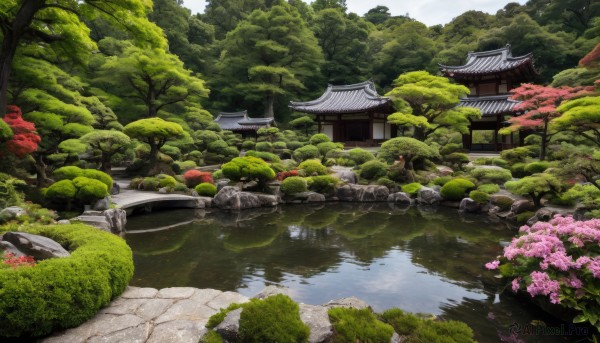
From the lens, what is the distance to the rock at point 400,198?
16703 mm

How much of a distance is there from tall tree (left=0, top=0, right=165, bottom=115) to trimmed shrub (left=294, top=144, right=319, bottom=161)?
11.9 meters

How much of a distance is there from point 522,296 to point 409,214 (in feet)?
26.5

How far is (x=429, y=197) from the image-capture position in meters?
16.2

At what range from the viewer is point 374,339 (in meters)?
3.80

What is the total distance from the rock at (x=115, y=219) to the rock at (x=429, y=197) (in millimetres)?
12621

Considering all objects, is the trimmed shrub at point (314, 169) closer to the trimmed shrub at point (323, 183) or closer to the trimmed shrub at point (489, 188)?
the trimmed shrub at point (323, 183)

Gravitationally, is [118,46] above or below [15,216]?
above

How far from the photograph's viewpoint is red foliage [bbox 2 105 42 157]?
34.1ft

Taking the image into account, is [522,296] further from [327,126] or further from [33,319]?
[327,126]

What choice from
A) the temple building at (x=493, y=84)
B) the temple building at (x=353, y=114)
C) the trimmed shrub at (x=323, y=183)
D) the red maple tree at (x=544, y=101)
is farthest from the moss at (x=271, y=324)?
the temple building at (x=493, y=84)

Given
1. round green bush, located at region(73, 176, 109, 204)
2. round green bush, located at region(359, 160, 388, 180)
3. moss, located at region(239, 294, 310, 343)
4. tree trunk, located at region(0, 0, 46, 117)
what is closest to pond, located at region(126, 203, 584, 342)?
round green bush, located at region(73, 176, 109, 204)

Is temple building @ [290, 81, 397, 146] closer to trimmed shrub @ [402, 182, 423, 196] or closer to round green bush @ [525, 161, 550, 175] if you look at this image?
trimmed shrub @ [402, 182, 423, 196]

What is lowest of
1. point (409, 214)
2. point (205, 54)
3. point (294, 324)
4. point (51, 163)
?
point (409, 214)

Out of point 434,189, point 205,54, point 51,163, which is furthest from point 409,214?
point 205,54
